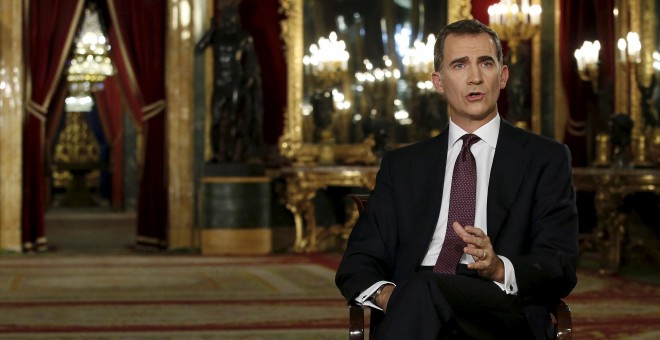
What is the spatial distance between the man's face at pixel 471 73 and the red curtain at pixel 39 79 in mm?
7995

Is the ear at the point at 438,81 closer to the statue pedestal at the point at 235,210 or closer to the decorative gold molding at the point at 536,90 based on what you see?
the statue pedestal at the point at 235,210

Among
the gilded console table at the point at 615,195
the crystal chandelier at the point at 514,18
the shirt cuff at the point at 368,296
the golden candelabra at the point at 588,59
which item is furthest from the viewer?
the golden candelabra at the point at 588,59

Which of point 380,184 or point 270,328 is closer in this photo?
point 380,184

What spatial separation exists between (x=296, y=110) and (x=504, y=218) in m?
7.60

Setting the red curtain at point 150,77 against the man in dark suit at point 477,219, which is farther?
the red curtain at point 150,77

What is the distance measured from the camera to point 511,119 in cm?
1013

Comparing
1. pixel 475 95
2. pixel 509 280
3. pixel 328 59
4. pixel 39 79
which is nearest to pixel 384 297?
pixel 509 280

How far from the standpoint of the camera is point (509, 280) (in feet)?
8.09

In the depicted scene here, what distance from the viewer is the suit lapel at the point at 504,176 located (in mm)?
2637

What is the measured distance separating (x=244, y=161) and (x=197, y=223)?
719mm

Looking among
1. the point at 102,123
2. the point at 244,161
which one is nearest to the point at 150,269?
the point at 244,161

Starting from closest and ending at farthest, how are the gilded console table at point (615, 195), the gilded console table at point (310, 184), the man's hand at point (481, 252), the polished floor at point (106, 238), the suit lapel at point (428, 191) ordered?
the man's hand at point (481, 252) < the suit lapel at point (428, 191) < the gilded console table at point (615, 195) < the polished floor at point (106, 238) < the gilded console table at point (310, 184)

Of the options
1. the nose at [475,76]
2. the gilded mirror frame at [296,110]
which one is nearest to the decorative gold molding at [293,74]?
the gilded mirror frame at [296,110]

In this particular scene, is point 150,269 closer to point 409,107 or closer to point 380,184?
point 409,107
